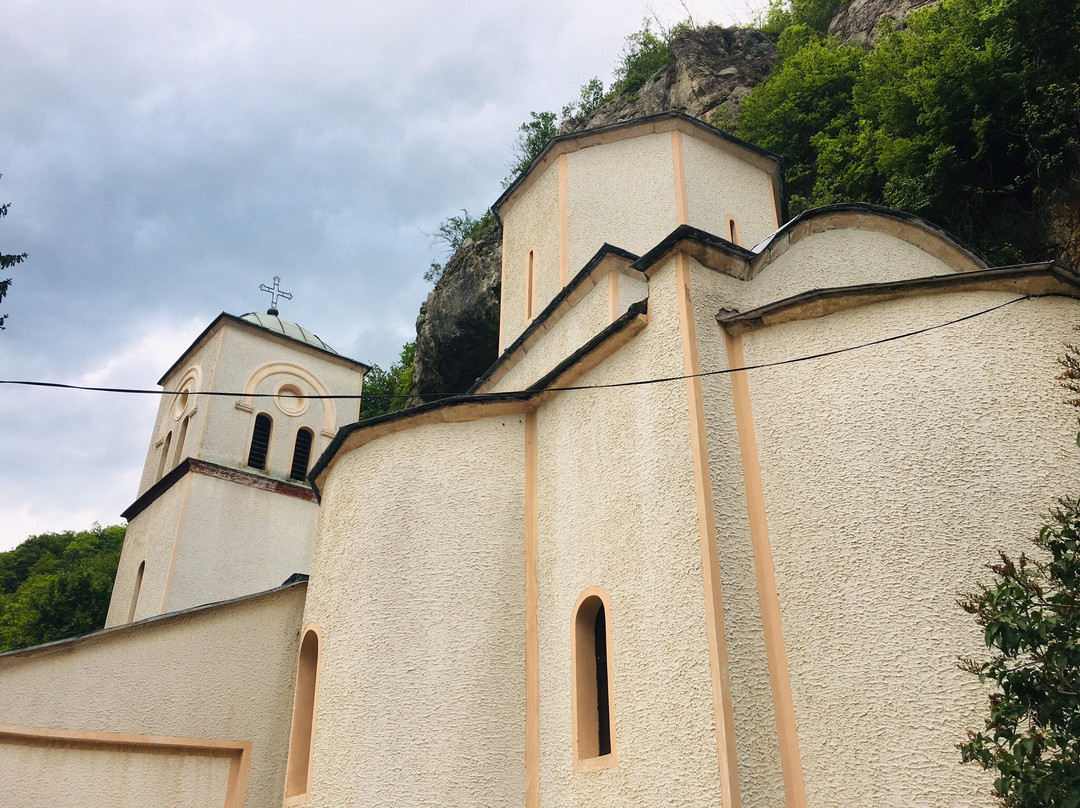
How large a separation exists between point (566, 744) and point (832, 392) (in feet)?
10.9

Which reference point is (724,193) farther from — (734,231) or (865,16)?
(865,16)

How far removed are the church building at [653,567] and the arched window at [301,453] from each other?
28.3 ft

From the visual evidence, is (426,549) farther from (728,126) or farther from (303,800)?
(728,126)

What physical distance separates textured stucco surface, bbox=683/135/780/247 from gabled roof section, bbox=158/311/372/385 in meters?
11.6

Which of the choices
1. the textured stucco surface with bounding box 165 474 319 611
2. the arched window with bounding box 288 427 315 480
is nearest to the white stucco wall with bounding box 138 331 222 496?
the textured stucco surface with bounding box 165 474 319 611

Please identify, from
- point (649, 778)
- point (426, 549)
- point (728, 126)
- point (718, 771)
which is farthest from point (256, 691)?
point (728, 126)

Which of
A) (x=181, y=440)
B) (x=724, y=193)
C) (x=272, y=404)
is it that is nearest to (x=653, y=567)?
(x=724, y=193)

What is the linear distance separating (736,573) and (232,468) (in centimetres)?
1339

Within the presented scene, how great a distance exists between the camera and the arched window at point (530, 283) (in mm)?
11922

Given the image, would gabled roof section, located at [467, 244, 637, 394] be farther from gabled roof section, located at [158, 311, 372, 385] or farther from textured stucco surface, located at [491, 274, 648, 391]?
gabled roof section, located at [158, 311, 372, 385]

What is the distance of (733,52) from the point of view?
73.0ft

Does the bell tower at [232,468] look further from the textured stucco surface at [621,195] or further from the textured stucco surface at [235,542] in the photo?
the textured stucco surface at [621,195]

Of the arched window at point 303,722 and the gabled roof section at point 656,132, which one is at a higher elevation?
the gabled roof section at point 656,132

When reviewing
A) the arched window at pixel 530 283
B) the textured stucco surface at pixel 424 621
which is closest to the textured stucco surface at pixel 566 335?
the arched window at pixel 530 283
